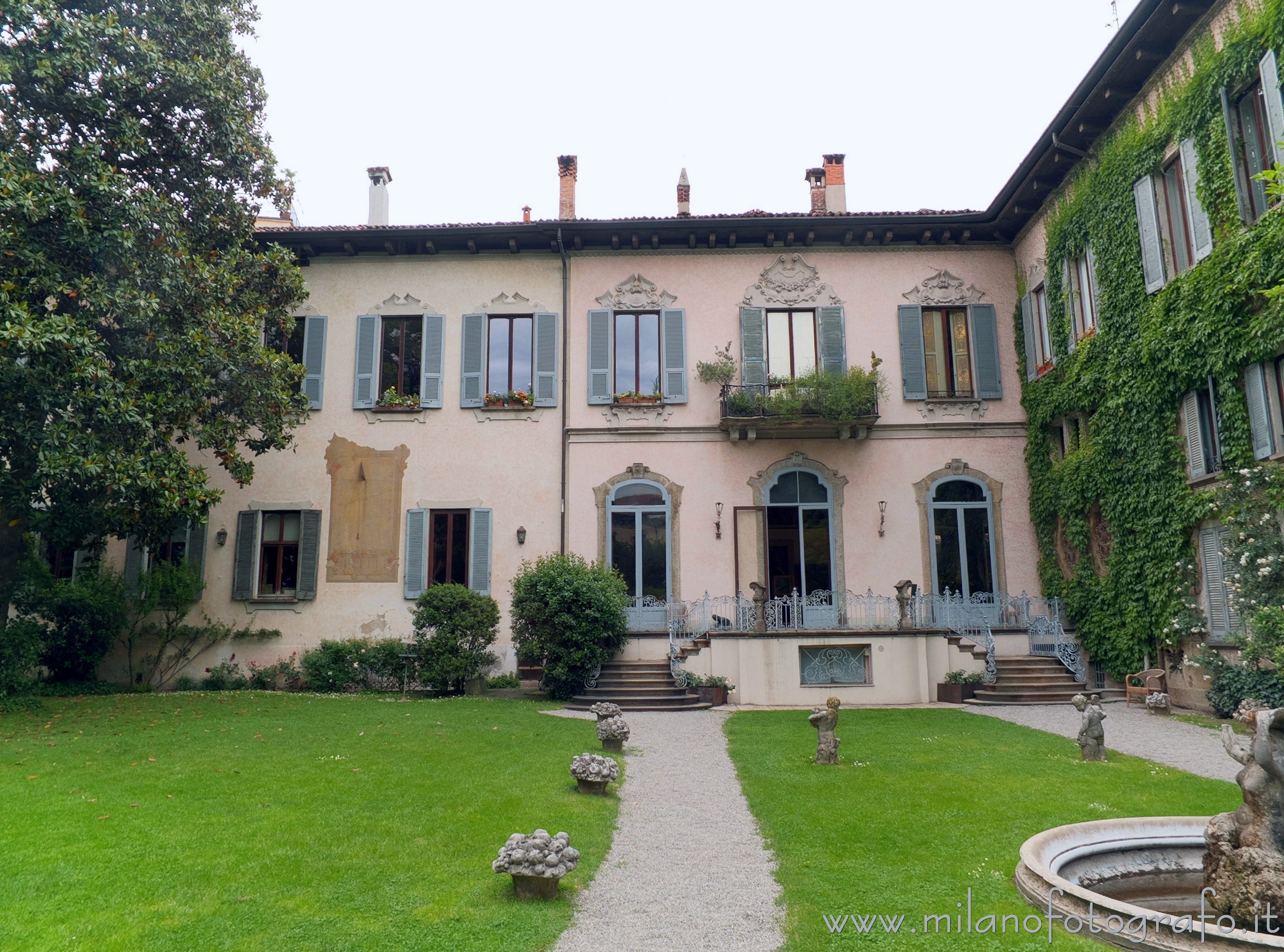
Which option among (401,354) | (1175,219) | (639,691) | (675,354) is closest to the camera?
(1175,219)

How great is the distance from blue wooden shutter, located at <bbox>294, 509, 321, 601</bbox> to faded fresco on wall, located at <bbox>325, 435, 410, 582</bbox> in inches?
8.5

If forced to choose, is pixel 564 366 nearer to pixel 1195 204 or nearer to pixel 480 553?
pixel 480 553

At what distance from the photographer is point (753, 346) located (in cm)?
1783

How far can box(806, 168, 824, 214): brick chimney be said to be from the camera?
19.2 meters

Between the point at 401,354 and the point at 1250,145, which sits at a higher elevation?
→ the point at 1250,145

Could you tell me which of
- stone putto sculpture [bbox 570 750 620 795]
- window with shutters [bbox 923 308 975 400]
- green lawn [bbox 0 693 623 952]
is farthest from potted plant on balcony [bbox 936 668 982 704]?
stone putto sculpture [bbox 570 750 620 795]

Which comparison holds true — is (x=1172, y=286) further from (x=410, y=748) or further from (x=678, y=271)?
(x=410, y=748)

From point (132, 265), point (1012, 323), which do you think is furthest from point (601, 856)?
point (1012, 323)

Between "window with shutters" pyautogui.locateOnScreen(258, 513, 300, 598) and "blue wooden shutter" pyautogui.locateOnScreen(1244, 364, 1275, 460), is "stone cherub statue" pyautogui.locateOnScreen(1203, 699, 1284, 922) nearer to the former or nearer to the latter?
"blue wooden shutter" pyautogui.locateOnScreen(1244, 364, 1275, 460)

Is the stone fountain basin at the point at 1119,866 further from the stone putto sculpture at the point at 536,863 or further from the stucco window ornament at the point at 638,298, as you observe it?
the stucco window ornament at the point at 638,298

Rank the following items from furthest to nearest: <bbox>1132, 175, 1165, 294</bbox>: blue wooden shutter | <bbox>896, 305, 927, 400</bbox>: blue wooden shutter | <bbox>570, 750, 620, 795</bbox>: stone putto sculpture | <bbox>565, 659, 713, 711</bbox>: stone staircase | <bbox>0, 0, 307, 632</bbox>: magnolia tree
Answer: <bbox>896, 305, 927, 400</bbox>: blue wooden shutter → <bbox>565, 659, 713, 711</bbox>: stone staircase → <bbox>1132, 175, 1165, 294</bbox>: blue wooden shutter → <bbox>0, 0, 307, 632</bbox>: magnolia tree → <bbox>570, 750, 620, 795</bbox>: stone putto sculpture

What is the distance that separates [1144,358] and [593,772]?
10.8 meters

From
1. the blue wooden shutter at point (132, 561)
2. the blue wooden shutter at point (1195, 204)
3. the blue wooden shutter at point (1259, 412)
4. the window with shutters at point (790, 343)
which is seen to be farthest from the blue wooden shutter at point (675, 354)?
the blue wooden shutter at point (132, 561)

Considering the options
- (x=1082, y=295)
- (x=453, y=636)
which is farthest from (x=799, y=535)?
(x=453, y=636)
